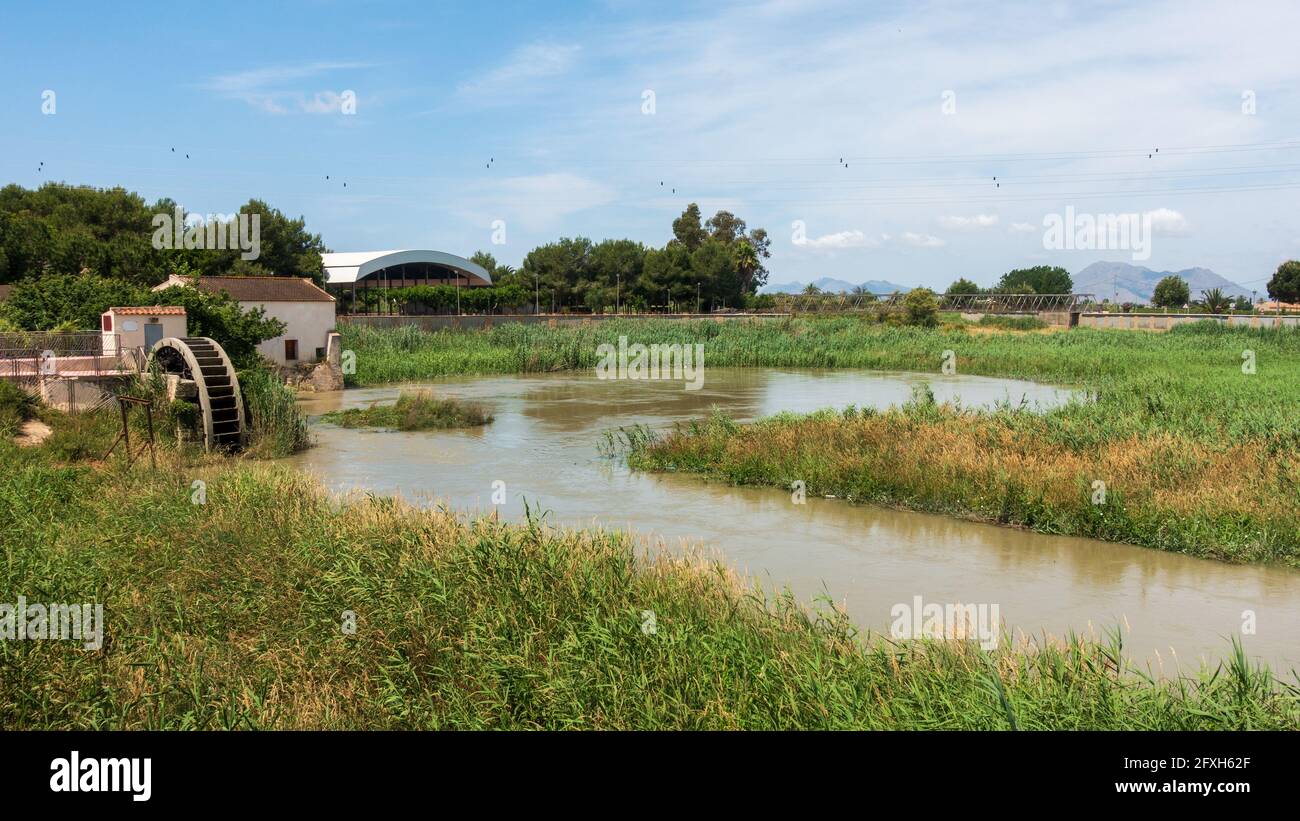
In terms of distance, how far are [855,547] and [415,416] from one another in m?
14.6

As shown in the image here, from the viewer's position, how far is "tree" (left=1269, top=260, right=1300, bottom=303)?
310ft

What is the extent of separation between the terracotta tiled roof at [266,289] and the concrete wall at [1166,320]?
45.2 metres

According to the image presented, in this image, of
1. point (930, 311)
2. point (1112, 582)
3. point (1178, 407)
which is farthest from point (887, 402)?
point (930, 311)

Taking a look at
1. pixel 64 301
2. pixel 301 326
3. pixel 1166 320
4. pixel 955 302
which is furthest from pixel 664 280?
pixel 64 301

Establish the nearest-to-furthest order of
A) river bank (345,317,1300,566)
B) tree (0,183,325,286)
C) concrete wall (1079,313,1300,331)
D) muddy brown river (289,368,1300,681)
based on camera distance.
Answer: muddy brown river (289,368,1300,681), river bank (345,317,1300,566), tree (0,183,325,286), concrete wall (1079,313,1300,331)

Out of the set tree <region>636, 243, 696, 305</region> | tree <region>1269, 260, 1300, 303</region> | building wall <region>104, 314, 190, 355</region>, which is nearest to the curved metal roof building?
tree <region>636, 243, 696, 305</region>

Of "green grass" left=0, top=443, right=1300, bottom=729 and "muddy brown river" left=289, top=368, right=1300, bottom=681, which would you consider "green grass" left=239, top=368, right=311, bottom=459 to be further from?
"green grass" left=0, top=443, right=1300, bottom=729

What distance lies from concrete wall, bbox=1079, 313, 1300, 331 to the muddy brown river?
44.0 meters

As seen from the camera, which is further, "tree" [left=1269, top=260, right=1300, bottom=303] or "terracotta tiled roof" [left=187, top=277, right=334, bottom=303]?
"tree" [left=1269, top=260, right=1300, bottom=303]

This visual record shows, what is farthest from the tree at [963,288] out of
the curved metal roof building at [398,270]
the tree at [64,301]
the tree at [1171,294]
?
the tree at [64,301]
